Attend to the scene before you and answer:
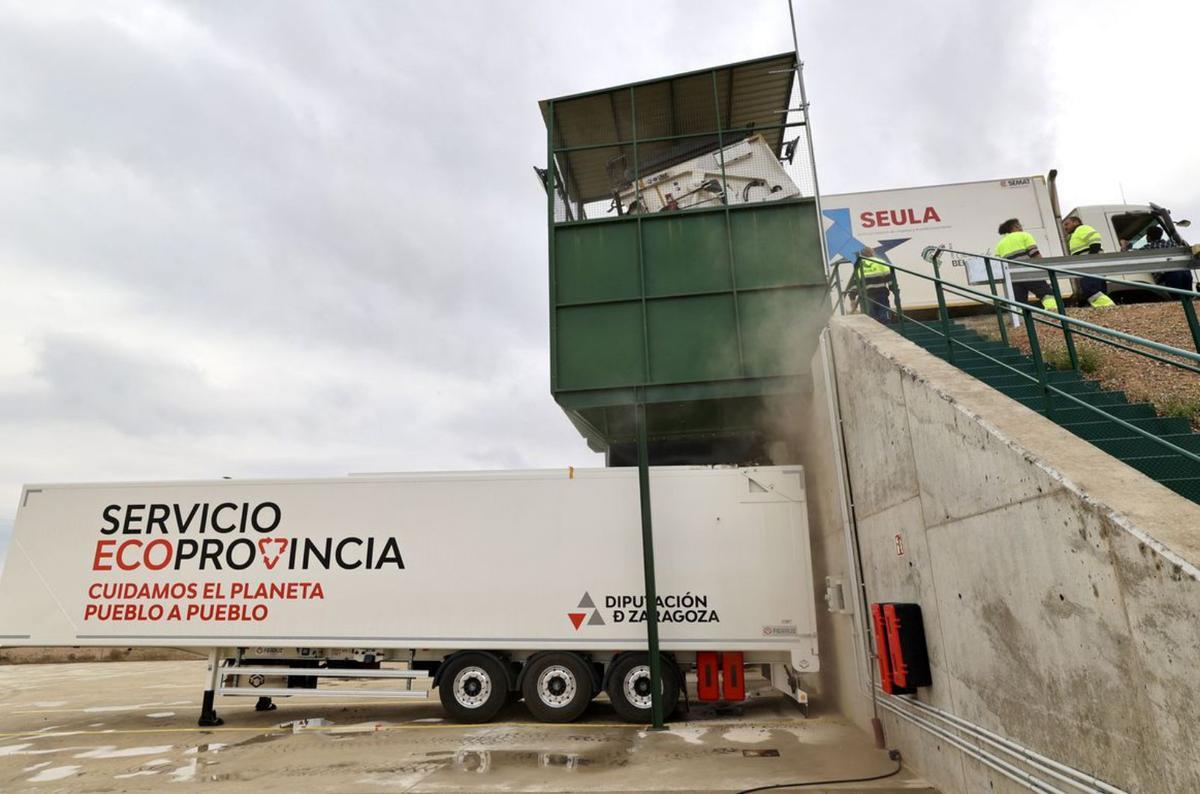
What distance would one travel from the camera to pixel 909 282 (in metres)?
12.8

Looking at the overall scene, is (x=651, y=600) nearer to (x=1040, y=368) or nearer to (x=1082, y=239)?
(x=1040, y=368)

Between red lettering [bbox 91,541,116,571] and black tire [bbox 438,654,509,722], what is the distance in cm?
537

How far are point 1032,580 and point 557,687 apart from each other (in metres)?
6.74

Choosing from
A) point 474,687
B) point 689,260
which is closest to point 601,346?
point 689,260

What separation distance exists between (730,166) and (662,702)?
28.9ft

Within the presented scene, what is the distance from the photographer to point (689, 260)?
10.1 meters

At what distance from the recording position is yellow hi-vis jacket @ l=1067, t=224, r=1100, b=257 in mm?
9297

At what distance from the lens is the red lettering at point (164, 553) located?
372 inches

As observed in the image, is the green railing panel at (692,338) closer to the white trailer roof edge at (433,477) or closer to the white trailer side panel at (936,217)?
the white trailer roof edge at (433,477)

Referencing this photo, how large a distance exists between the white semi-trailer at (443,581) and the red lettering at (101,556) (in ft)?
0.08

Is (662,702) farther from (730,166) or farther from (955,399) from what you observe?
(730,166)

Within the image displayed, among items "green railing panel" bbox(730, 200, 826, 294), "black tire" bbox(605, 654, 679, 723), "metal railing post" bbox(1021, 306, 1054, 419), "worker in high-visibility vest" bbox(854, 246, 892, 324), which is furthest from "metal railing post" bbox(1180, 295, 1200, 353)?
"black tire" bbox(605, 654, 679, 723)

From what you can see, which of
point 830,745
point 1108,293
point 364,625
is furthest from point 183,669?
point 1108,293

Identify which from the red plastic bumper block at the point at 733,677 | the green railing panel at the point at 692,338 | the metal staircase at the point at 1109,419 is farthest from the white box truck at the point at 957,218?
the red plastic bumper block at the point at 733,677
